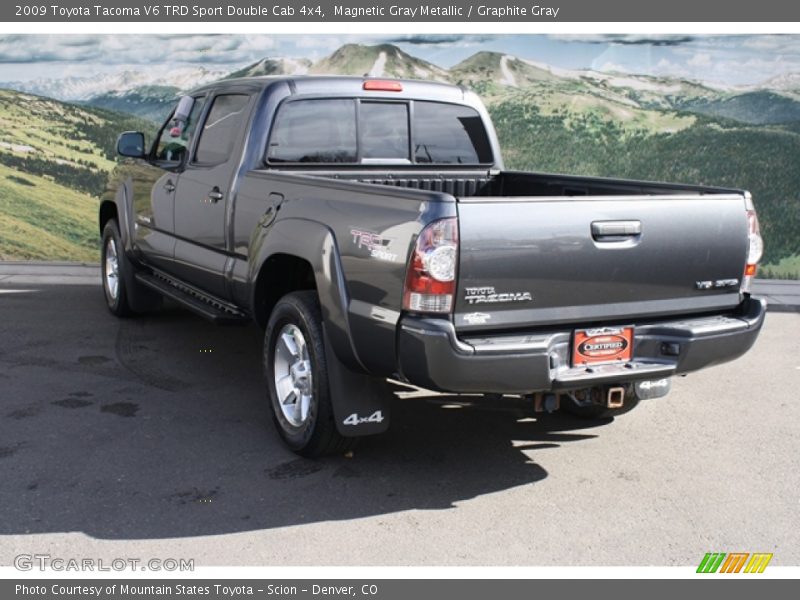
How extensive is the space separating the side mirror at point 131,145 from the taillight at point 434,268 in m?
3.79

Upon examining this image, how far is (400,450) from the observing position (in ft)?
17.3

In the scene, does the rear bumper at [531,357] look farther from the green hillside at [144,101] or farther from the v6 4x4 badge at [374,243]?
the green hillside at [144,101]

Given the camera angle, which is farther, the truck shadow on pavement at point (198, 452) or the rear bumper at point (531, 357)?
the truck shadow on pavement at point (198, 452)

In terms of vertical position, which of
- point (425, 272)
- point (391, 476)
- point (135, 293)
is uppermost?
point (425, 272)

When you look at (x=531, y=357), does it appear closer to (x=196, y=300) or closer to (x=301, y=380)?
(x=301, y=380)

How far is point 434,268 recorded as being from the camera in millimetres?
4094

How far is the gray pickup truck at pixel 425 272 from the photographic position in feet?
13.6

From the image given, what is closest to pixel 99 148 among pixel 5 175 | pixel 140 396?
pixel 5 175

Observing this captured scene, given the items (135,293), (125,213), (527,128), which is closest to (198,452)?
(135,293)

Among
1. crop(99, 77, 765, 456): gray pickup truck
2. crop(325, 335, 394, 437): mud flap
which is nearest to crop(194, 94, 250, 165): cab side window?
crop(99, 77, 765, 456): gray pickup truck

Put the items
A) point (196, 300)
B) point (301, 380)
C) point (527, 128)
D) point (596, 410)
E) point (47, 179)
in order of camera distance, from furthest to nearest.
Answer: point (527, 128) < point (47, 179) < point (196, 300) < point (596, 410) < point (301, 380)

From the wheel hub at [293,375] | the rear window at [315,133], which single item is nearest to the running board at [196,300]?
the wheel hub at [293,375]

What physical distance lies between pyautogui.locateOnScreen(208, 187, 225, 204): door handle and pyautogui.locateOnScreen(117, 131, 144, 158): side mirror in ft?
4.47

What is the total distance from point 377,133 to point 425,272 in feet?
8.07
